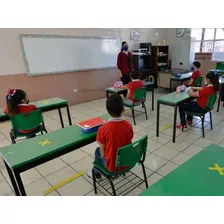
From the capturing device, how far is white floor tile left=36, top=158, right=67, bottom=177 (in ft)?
7.62

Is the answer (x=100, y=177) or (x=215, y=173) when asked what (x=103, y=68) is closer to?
(x=100, y=177)

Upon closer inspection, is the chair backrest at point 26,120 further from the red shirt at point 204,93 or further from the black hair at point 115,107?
the red shirt at point 204,93

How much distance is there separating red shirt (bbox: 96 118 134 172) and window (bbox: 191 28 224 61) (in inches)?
227

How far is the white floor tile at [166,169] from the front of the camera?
2174mm


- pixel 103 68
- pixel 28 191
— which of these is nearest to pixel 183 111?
pixel 28 191

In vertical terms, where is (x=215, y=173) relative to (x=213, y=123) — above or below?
above

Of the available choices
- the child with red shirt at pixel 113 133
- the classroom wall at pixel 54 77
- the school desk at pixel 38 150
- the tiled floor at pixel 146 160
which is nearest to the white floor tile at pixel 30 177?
the tiled floor at pixel 146 160

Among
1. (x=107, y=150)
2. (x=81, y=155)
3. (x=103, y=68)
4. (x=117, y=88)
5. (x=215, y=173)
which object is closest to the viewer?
(x=215, y=173)

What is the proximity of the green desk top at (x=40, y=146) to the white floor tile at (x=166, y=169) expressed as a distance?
1.02 meters

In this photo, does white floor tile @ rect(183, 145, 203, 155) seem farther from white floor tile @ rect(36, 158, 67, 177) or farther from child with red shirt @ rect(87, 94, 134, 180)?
white floor tile @ rect(36, 158, 67, 177)

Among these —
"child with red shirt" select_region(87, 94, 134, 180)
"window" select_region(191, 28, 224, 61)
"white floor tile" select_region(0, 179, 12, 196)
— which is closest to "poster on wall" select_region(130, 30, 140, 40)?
"window" select_region(191, 28, 224, 61)

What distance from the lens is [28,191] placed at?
199 centimetres

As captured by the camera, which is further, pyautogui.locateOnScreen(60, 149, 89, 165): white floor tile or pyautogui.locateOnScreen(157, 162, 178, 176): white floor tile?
pyautogui.locateOnScreen(60, 149, 89, 165): white floor tile

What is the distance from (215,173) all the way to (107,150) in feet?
2.59
